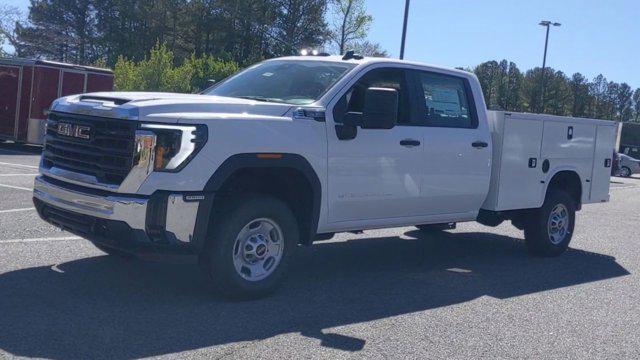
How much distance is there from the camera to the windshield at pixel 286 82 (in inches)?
281

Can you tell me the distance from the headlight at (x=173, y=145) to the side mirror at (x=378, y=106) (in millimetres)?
1680

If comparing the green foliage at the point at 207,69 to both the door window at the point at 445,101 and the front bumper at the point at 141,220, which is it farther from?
the front bumper at the point at 141,220

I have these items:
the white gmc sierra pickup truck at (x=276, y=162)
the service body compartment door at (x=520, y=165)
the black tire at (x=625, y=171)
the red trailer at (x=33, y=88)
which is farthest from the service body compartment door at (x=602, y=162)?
the black tire at (x=625, y=171)

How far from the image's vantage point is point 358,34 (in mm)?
54688

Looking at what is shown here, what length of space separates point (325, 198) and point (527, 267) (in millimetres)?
3437

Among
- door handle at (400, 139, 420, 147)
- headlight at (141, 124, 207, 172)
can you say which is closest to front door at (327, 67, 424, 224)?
door handle at (400, 139, 420, 147)

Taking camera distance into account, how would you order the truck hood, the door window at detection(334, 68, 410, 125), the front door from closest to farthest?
the truck hood < the front door < the door window at detection(334, 68, 410, 125)

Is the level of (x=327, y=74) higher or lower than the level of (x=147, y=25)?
lower

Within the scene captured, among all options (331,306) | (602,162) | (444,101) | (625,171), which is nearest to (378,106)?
(444,101)

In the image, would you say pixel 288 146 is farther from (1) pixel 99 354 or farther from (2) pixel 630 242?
(2) pixel 630 242

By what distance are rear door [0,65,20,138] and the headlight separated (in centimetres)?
1853

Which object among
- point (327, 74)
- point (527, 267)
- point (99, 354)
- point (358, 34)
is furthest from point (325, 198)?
point (358, 34)

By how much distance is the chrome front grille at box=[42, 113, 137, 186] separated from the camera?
5.81 meters

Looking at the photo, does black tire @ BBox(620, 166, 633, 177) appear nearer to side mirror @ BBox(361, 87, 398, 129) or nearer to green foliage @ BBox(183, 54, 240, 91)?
green foliage @ BBox(183, 54, 240, 91)
